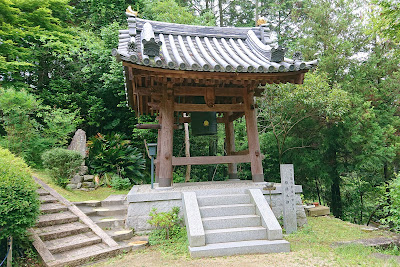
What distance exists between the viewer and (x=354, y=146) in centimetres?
1044

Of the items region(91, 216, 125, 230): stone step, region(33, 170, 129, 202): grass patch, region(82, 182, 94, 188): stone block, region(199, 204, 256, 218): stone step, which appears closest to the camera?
region(199, 204, 256, 218): stone step

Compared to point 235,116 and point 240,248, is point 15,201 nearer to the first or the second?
point 240,248

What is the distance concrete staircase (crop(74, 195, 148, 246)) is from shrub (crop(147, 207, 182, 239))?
391 mm

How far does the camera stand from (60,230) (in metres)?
5.09

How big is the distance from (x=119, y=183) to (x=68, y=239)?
19.1ft

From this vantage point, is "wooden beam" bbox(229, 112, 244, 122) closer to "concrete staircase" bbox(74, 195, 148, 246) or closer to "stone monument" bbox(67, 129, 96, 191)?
"concrete staircase" bbox(74, 195, 148, 246)

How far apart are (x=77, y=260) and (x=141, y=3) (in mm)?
16422

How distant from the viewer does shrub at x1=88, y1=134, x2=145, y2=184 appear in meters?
11.2

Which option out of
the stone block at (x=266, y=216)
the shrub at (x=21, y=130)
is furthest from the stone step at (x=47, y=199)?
the stone block at (x=266, y=216)

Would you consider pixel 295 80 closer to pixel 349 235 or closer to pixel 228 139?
pixel 228 139

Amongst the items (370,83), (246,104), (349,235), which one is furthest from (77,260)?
(370,83)

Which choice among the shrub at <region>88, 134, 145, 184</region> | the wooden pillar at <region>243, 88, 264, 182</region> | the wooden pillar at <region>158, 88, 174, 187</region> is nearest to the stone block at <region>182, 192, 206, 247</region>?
the wooden pillar at <region>158, 88, 174, 187</region>

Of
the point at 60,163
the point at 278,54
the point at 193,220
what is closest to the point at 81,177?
the point at 60,163

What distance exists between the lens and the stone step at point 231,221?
5.02 m
